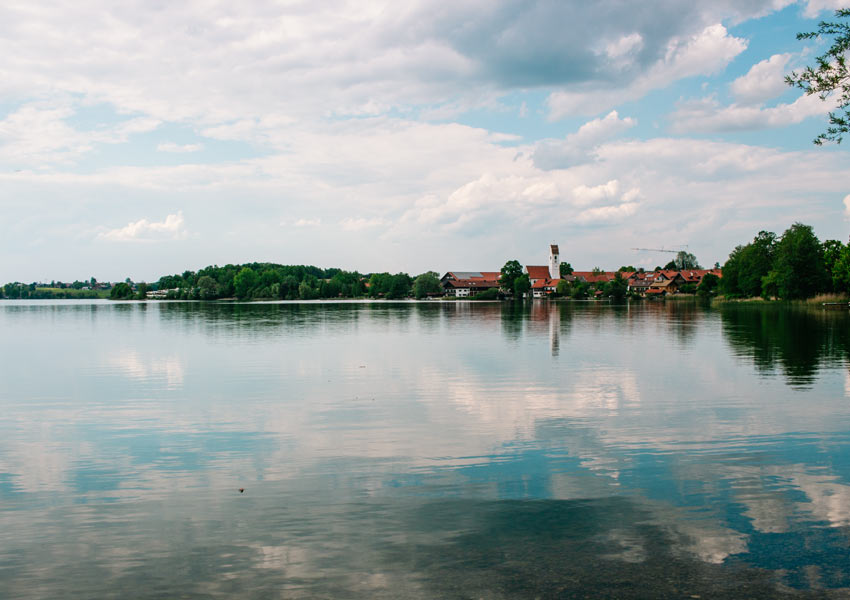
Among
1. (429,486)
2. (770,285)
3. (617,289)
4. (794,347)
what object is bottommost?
(429,486)

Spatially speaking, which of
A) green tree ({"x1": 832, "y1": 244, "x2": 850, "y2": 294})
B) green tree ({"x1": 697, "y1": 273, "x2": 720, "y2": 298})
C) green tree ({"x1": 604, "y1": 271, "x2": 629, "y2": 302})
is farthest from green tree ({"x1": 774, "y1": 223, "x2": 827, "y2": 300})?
green tree ({"x1": 604, "y1": 271, "x2": 629, "y2": 302})

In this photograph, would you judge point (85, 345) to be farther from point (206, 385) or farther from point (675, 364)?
point (675, 364)

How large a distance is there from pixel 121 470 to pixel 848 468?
1391cm

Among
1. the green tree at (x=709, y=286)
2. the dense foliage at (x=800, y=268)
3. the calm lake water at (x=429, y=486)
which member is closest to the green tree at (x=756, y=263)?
the dense foliage at (x=800, y=268)

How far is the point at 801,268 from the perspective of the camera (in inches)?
4537

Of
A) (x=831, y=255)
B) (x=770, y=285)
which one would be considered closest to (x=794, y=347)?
(x=831, y=255)

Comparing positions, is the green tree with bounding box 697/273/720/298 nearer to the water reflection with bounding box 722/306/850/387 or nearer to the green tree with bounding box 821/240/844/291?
the green tree with bounding box 821/240/844/291

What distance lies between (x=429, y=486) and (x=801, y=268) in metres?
125

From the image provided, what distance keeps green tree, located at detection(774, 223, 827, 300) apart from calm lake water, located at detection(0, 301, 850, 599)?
10327cm

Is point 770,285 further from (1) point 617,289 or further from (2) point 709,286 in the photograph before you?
(1) point 617,289

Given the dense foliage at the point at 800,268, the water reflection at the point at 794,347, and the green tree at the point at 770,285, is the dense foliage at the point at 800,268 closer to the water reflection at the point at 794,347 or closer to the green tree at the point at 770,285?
the green tree at the point at 770,285

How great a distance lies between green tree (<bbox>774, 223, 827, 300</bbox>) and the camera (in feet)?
374

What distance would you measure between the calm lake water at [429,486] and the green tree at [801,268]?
10327 centimetres

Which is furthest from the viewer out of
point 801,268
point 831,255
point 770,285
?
point 770,285
